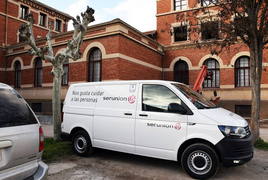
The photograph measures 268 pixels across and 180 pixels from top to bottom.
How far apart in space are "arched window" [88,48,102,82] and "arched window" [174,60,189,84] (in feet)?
24.7

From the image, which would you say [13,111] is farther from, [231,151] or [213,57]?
[213,57]

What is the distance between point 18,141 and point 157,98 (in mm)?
3307

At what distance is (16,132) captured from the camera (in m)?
2.66

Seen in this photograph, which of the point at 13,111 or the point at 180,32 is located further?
the point at 180,32

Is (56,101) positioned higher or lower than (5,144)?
higher

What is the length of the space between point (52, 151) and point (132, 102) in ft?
10.0

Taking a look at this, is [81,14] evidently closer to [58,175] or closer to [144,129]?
[144,129]

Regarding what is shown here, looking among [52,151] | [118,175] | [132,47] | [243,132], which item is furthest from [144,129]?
[132,47]

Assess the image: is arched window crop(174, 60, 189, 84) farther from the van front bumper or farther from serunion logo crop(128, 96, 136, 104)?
the van front bumper

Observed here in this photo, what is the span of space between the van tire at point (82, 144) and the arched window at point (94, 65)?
346 inches

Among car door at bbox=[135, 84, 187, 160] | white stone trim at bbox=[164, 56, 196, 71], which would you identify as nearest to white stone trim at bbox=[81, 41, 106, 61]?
white stone trim at bbox=[164, 56, 196, 71]

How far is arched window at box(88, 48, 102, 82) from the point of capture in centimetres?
1493

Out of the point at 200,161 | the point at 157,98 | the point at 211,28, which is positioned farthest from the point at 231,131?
the point at 211,28

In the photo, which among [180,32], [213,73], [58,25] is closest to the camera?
[180,32]
